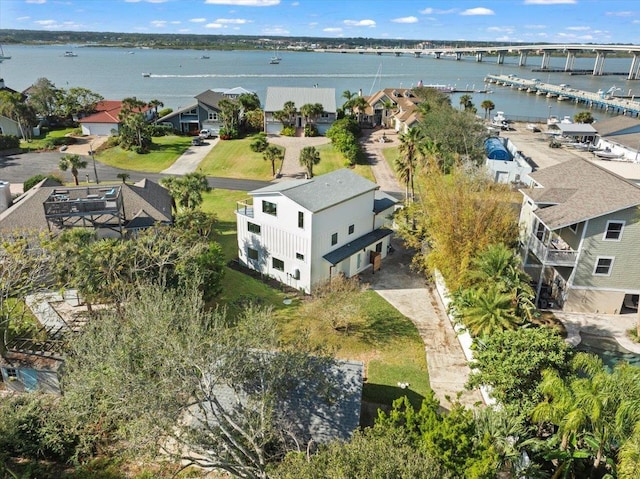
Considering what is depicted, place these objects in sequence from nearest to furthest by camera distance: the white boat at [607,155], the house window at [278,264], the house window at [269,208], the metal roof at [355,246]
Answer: the house window at [269,208], the metal roof at [355,246], the house window at [278,264], the white boat at [607,155]

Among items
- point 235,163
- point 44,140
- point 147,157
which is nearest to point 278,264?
point 235,163

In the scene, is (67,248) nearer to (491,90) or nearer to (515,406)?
(515,406)

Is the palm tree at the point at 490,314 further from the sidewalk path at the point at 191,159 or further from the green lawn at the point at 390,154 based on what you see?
the sidewalk path at the point at 191,159

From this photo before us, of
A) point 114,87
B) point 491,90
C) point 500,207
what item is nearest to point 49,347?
point 500,207

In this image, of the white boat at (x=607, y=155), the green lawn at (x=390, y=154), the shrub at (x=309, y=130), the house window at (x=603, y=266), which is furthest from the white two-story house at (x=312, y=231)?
the white boat at (x=607, y=155)

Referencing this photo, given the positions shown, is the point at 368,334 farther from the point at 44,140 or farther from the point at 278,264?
the point at 44,140

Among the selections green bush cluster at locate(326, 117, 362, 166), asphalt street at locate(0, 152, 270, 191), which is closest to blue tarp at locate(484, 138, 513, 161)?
green bush cluster at locate(326, 117, 362, 166)
